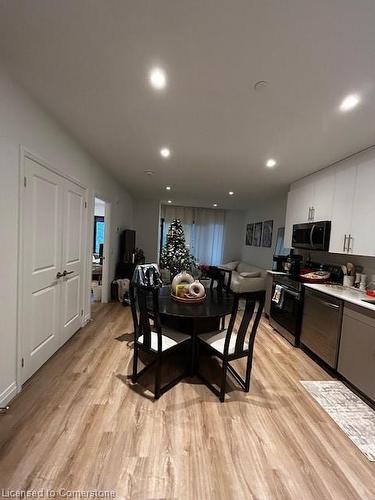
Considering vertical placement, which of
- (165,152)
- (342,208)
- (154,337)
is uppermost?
(165,152)

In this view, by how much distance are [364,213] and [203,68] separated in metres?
2.37

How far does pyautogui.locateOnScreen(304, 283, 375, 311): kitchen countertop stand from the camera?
221 centimetres

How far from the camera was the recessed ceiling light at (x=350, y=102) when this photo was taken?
5.77 feet

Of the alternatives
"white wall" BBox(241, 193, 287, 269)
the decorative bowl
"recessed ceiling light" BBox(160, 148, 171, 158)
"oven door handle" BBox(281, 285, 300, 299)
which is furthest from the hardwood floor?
"white wall" BBox(241, 193, 287, 269)

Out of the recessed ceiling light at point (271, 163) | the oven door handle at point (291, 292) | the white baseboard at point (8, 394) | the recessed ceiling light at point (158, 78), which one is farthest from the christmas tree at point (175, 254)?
the recessed ceiling light at point (158, 78)

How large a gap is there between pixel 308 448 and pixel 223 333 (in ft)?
3.35

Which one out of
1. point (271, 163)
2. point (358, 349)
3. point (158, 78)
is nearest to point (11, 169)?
point (158, 78)

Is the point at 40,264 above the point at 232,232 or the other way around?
the other way around

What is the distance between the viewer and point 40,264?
7.46 ft

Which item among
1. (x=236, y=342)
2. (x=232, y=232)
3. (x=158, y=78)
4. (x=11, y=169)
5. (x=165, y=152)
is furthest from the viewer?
(x=232, y=232)

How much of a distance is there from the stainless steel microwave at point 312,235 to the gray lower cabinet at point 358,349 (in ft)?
3.82

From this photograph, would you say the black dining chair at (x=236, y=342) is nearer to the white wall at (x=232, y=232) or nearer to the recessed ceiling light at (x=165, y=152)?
the recessed ceiling light at (x=165, y=152)

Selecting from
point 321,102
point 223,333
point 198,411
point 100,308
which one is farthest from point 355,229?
point 100,308

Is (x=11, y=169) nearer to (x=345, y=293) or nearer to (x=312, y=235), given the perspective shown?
(x=345, y=293)
